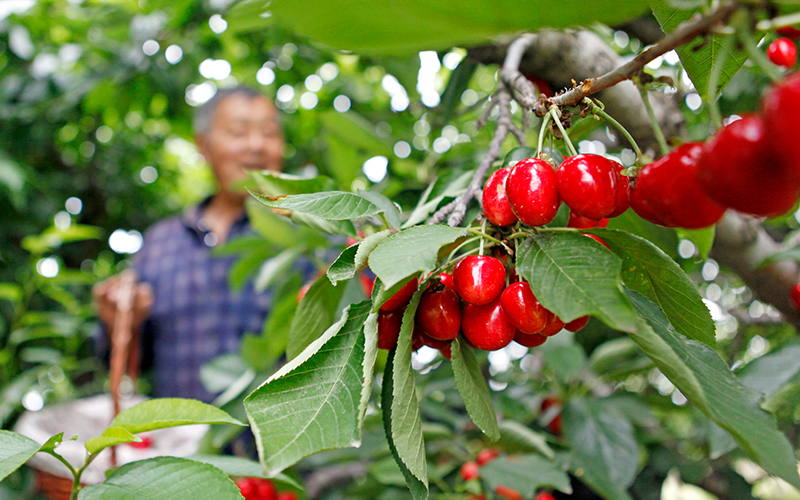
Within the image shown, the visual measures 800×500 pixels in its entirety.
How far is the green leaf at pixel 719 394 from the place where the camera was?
359 mm

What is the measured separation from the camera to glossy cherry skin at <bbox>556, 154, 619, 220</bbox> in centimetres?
43

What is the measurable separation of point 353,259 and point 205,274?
6.63 ft

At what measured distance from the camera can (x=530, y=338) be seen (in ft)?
1.72

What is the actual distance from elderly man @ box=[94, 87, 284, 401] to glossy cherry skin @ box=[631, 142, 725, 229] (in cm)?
197

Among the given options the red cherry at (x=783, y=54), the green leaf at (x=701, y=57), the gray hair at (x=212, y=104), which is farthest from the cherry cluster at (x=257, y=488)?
the gray hair at (x=212, y=104)

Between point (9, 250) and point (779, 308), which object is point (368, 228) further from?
point (9, 250)

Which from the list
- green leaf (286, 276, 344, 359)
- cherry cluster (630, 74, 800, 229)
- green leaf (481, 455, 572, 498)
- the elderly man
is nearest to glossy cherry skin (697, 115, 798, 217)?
cherry cluster (630, 74, 800, 229)

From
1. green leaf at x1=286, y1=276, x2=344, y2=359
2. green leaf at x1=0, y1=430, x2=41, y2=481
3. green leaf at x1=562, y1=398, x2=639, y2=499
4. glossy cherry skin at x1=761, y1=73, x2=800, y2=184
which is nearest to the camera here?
glossy cherry skin at x1=761, y1=73, x2=800, y2=184

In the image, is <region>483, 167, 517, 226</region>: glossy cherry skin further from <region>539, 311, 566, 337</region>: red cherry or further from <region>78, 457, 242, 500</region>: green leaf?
<region>78, 457, 242, 500</region>: green leaf

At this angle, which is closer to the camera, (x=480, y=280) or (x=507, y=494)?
(x=480, y=280)

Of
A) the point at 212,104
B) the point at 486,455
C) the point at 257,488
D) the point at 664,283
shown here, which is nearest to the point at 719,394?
the point at 664,283

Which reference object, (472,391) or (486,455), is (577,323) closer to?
(472,391)

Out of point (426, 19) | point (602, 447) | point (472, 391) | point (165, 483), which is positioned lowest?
point (602, 447)

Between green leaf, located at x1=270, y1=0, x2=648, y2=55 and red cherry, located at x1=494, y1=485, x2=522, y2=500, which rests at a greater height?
green leaf, located at x1=270, y1=0, x2=648, y2=55
